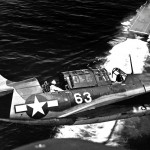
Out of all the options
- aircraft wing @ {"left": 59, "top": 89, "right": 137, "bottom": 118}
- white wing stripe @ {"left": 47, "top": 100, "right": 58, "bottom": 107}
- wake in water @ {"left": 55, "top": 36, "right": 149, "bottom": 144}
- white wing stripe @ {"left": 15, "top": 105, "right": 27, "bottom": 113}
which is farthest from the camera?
wake in water @ {"left": 55, "top": 36, "right": 149, "bottom": 144}

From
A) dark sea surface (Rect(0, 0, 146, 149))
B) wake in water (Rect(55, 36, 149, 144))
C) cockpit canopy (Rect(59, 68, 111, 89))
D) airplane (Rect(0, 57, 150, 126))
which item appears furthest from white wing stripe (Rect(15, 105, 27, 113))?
cockpit canopy (Rect(59, 68, 111, 89))

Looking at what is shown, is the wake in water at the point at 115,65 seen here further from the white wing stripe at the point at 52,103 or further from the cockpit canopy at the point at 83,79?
the cockpit canopy at the point at 83,79

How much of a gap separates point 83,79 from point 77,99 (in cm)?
174

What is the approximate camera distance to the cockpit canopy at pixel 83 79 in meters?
17.0

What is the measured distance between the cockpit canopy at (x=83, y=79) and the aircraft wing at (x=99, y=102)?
1176 millimetres

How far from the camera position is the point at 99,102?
655 inches

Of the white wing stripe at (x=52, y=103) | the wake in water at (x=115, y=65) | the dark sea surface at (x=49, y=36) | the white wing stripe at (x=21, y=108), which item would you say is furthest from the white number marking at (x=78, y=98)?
the white wing stripe at (x=21, y=108)

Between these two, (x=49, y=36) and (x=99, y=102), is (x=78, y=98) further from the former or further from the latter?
(x=49, y=36)

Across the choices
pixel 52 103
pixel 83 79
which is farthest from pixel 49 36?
pixel 52 103

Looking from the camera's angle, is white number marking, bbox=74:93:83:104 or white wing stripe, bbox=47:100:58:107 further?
white number marking, bbox=74:93:83:104

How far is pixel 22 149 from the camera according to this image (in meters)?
4.37

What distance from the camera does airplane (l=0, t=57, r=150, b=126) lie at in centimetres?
1544

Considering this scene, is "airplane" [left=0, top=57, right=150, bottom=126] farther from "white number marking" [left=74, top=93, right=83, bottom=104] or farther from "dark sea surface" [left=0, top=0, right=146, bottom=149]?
"dark sea surface" [left=0, top=0, right=146, bottom=149]

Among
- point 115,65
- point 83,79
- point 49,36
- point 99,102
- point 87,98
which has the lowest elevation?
point 99,102
